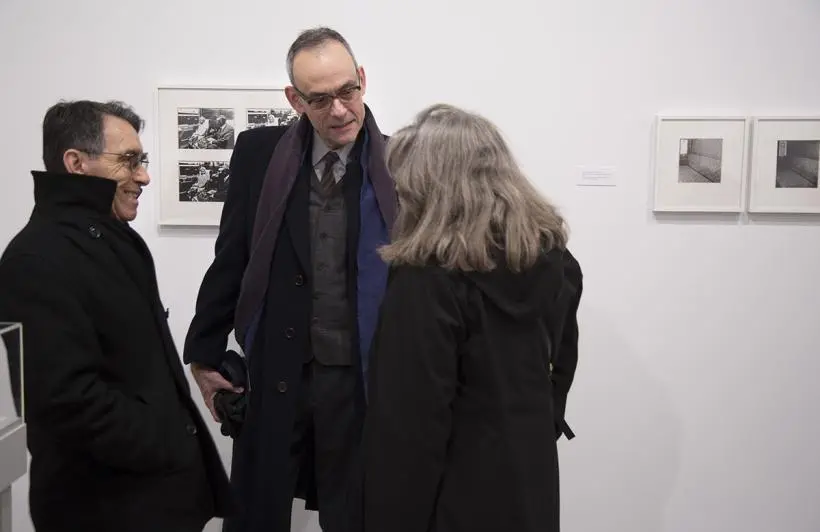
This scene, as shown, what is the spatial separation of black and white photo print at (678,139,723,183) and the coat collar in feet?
6.21

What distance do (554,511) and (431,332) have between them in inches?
20.0

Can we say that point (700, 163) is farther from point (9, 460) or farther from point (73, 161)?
point (9, 460)

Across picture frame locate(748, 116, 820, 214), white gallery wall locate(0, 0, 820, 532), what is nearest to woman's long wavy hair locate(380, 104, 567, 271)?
white gallery wall locate(0, 0, 820, 532)

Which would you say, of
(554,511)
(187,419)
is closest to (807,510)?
(554,511)

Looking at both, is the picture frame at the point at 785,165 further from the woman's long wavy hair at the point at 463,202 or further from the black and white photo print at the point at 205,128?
the black and white photo print at the point at 205,128

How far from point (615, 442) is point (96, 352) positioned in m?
1.91

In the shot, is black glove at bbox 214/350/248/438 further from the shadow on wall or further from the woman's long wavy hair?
the shadow on wall

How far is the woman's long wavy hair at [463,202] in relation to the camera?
1.28 metres

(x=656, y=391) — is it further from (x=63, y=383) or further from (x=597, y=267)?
(x=63, y=383)

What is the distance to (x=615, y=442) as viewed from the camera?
2.55 m

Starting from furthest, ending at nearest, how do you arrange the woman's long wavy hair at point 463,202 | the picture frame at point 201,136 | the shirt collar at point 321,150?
the picture frame at point 201,136 → the shirt collar at point 321,150 → the woman's long wavy hair at point 463,202

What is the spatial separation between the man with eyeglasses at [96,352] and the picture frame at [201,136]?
79 centimetres

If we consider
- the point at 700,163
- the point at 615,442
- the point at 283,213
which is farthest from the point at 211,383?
the point at 700,163

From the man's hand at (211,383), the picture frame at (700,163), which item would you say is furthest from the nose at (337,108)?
the picture frame at (700,163)
